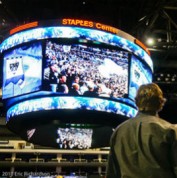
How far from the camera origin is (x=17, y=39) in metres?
6.07

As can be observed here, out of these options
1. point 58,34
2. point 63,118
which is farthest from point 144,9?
point 63,118

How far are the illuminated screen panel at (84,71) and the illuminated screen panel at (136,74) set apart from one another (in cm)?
13

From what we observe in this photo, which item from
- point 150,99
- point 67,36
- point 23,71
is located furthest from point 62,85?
point 150,99

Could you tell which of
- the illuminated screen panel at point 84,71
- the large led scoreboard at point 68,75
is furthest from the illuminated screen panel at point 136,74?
the illuminated screen panel at point 84,71

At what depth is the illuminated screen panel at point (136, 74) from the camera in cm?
619

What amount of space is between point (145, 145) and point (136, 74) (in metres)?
4.27

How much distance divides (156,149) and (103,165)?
1405 cm

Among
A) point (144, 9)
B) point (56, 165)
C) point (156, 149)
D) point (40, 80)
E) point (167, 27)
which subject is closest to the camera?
point (156, 149)

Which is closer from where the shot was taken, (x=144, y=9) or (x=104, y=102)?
(x=104, y=102)

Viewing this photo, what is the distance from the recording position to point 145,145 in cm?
210

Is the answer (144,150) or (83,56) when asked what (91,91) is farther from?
(144,150)

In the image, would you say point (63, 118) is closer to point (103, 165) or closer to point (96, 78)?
point (96, 78)

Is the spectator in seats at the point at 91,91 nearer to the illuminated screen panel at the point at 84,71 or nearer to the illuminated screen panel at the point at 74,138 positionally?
the illuminated screen panel at the point at 84,71

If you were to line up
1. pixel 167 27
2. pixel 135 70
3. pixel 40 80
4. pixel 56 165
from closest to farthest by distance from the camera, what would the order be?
pixel 40 80 < pixel 135 70 < pixel 167 27 < pixel 56 165
